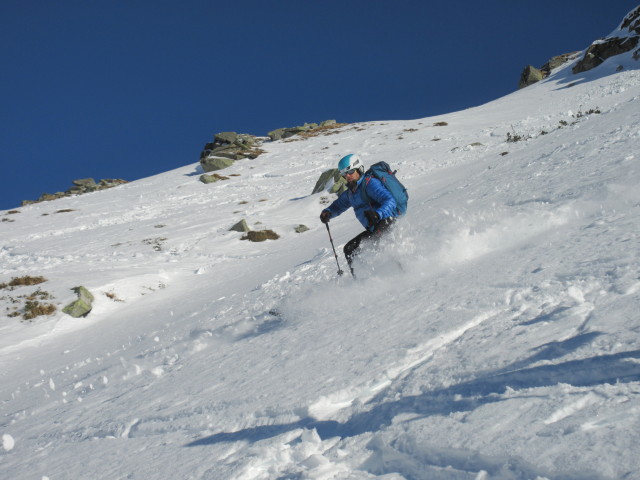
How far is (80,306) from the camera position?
1162cm

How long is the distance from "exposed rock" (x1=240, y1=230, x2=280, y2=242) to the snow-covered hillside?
5082mm

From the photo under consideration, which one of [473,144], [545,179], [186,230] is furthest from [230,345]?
[473,144]

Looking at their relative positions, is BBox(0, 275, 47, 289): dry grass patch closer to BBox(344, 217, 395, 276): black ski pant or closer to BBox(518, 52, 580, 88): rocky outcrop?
BBox(344, 217, 395, 276): black ski pant

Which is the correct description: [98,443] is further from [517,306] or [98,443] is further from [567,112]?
[567,112]

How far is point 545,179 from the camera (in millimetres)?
7922

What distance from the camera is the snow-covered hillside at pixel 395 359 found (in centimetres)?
208

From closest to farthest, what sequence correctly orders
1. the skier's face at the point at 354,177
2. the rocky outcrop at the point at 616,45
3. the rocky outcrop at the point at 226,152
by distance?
1. the skier's face at the point at 354,177
2. the rocky outcrop at the point at 226,152
3. the rocky outcrop at the point at 616,45

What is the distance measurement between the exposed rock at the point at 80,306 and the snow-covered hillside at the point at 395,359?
0.23 meters

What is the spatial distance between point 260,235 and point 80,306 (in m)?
7.07

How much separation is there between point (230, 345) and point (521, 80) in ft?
206

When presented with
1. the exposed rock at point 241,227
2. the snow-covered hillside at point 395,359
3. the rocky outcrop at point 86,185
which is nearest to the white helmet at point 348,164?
the snow-covered hillside at point 395,359

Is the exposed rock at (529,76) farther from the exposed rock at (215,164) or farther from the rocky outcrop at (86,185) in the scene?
the rocky outcrop at (86,185)

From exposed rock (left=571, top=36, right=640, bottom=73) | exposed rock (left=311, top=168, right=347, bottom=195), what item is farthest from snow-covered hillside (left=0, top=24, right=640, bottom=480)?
exposed rock (left=571, top=36, right=640, bottom=73)

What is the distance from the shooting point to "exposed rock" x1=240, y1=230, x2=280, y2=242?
16.9 meters
